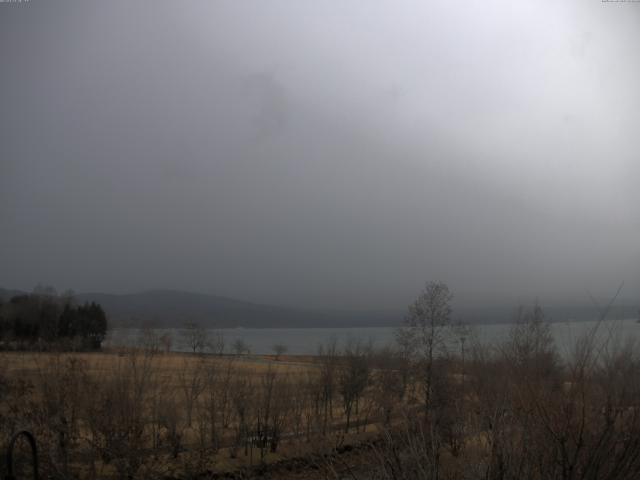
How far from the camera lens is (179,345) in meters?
138

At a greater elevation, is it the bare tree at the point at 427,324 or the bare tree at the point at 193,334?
the bare tree at the point at 427,324

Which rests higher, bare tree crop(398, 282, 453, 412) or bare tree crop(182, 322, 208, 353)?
bare tree crop(398, 282, 453, 412)

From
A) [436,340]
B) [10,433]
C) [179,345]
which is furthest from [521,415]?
[179,345]

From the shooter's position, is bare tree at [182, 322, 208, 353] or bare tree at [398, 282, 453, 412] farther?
bare tree at [182, 322, 208, 353]

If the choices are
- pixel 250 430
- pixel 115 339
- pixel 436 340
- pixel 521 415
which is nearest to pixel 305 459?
pixel 250 430

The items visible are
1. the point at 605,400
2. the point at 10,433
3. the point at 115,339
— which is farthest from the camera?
the point at 115,339

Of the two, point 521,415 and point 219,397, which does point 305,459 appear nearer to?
point 219,397

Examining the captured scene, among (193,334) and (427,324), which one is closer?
(427,324)

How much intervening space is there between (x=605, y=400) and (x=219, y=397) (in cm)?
2645

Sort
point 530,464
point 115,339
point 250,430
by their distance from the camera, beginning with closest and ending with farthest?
point 530,464, point 115,339, point 250,430

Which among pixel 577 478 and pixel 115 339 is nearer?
pixel 577 478

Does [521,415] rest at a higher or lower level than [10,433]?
higher

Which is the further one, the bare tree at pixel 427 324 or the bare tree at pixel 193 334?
the bare tree at pixel 193 334

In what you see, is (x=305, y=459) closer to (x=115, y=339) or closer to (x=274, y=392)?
(x=274, y=392)
